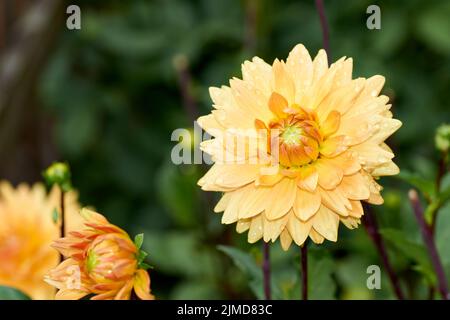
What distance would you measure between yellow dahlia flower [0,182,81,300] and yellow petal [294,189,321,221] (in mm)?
415

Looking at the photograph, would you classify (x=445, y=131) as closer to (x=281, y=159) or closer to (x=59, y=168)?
(x=281, y=159)

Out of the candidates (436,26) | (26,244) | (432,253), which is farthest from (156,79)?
(432,253)

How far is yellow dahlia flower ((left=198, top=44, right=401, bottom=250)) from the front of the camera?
2.18ft

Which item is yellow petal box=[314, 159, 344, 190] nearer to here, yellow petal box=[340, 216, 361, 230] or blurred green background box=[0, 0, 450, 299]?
yellow petal box=[340, 216, 361, 230]

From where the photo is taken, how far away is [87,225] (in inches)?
26.6

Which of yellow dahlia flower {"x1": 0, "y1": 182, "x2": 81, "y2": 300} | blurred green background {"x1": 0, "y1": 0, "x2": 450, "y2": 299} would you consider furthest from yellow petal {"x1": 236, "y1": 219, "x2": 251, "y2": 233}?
blurred green background {"x1": 0, "y1": 0, "x2": 450, "y2": 299}

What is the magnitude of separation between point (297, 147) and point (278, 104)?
0.04 m

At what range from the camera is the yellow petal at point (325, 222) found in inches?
25.9

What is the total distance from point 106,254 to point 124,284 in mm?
29

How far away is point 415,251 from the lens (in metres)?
0.84

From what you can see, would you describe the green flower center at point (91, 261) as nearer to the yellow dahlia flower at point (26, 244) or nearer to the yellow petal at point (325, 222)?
the yellow petal at point (325, 222)

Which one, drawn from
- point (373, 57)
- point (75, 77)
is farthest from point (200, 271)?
point (75, 77)

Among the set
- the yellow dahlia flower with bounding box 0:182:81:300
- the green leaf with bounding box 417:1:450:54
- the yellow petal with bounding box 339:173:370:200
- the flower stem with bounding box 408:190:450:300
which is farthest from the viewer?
the green leaf with bounding box 417:1:450:54

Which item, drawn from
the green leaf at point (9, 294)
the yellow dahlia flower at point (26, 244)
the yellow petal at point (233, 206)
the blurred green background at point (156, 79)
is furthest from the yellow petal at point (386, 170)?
the blurred green background at point (156, 79)
